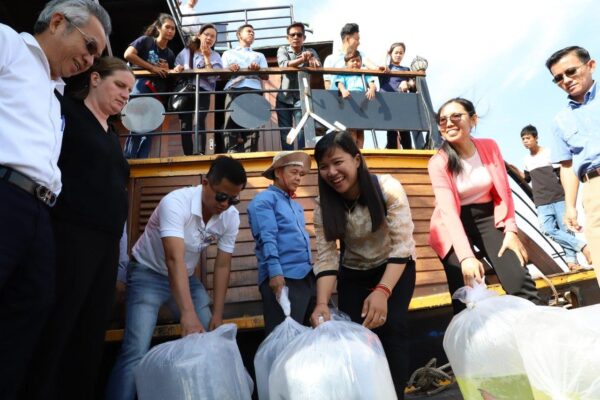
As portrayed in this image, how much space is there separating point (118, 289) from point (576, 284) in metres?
4.25

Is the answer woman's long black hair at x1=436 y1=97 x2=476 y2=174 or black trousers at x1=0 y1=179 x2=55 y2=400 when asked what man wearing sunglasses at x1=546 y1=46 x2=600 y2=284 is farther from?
black trousers at x1=0 y1=179 x2=55 y2=400

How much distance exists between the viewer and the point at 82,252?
182 centimetres

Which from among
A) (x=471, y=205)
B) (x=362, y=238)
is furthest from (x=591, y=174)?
(x=362, y=238)

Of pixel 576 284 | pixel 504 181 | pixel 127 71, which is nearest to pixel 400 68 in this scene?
pixel 576 284

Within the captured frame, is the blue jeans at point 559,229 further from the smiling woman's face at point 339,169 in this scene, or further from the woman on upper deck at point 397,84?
the smiling woman's face at point 339,169

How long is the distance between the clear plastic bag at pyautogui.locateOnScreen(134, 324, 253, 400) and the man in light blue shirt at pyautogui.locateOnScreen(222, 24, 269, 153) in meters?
3.44

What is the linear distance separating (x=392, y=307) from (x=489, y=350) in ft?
1.90

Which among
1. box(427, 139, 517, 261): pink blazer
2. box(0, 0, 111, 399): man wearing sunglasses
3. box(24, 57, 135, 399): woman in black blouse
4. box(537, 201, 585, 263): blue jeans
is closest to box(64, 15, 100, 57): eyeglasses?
box(0, 0, 111, 399): man wearing sunglasses

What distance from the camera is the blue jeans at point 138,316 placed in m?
2.30

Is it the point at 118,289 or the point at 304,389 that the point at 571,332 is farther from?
the point at 118,289

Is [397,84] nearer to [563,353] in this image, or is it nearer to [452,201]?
[452,201]

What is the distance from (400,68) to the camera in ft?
20.2

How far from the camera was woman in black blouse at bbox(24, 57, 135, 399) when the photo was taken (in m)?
1.76

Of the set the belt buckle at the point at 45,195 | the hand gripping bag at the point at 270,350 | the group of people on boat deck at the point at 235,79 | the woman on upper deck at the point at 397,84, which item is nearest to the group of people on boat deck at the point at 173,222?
the belt buckle at the point at 45,195
